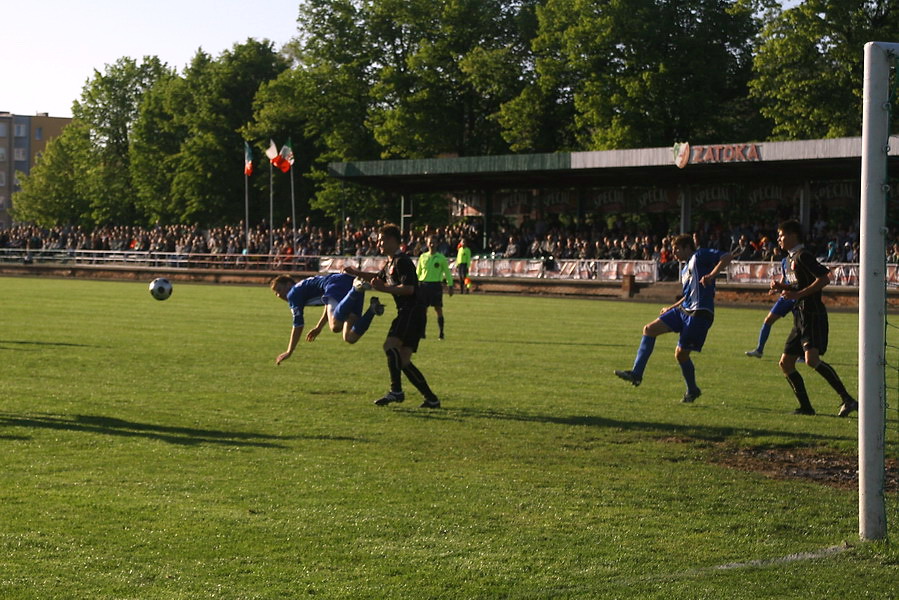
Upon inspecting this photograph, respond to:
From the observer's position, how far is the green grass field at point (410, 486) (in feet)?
19.0

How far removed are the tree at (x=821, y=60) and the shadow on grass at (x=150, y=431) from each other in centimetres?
3797

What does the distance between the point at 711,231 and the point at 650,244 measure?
2314 mm

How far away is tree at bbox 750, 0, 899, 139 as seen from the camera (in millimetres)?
44250

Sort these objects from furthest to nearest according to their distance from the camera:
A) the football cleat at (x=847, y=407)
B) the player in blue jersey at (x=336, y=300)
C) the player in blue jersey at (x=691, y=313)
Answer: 1. the player in blue jersey at (x=336, y=300)
2. the player in blue jersey at (x=691, y=313)
3. the football cleat at (x=847, y=407)

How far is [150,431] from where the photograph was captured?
10094 millimetres

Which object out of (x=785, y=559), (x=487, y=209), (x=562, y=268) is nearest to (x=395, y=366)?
(x=785, y=559)

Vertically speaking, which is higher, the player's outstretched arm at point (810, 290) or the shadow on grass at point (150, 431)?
the player's outstretched arm at point (810, 290)

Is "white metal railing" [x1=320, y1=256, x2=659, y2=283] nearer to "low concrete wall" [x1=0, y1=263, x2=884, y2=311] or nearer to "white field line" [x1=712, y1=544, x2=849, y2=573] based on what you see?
"low concrete wall" [x1=0, y1=263, x2=884, y2=311]

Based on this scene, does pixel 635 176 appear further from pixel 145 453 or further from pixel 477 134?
pixel 145 453

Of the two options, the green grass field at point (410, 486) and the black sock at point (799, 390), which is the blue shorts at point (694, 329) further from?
the black sock at point (799, 390)

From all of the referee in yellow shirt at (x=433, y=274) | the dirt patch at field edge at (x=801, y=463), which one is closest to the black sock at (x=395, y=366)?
the dirt patch at field edge at (x=801, y=463)

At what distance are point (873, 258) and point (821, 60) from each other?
41.4 metres

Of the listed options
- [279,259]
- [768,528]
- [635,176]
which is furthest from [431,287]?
[279,259]

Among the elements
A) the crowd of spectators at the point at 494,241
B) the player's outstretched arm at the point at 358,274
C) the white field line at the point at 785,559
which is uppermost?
the crowd of spectators at the point at 494,241
